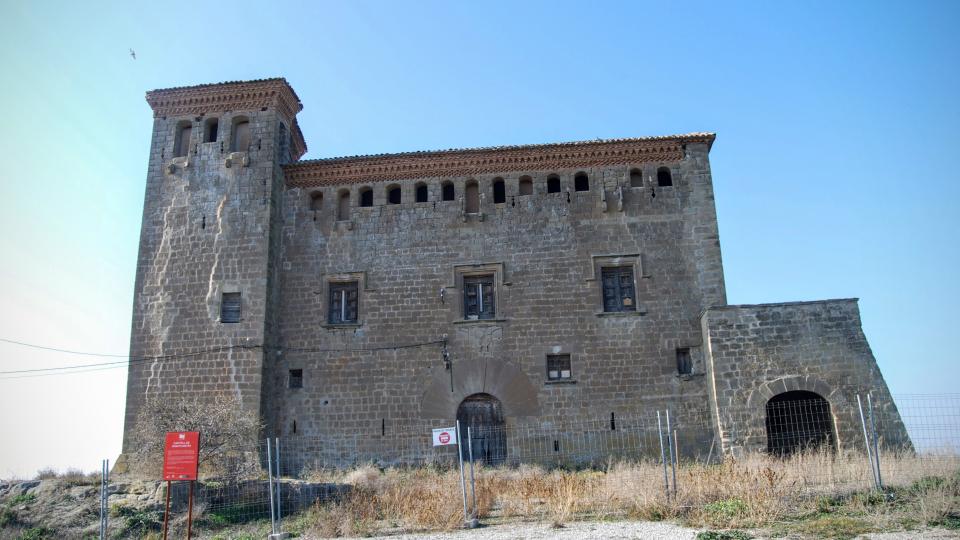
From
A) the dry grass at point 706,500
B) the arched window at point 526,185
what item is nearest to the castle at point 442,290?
the arched window at point 526,185

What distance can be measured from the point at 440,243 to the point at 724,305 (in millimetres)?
8167

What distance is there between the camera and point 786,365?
18.8 meters

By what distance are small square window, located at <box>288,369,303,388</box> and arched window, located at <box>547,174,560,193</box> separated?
9095 mm

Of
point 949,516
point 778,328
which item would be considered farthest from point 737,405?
point 949,516

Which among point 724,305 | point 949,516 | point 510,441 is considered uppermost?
point 724,305

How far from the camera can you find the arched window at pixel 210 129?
2280 centimetres

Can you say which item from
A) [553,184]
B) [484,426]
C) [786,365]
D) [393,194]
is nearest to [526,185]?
[553,184]

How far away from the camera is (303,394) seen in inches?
821

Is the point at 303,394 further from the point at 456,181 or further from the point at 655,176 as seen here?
the point at 655,176

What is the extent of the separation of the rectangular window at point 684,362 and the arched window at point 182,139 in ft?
52.6

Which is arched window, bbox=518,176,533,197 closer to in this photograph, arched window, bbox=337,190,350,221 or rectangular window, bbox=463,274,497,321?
rectangular window, bbox=463,274,497,321

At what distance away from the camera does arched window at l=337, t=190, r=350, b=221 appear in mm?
22453

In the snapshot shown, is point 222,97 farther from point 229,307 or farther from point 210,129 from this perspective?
point 229,307

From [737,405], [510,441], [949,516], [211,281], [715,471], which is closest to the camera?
[949,516]
